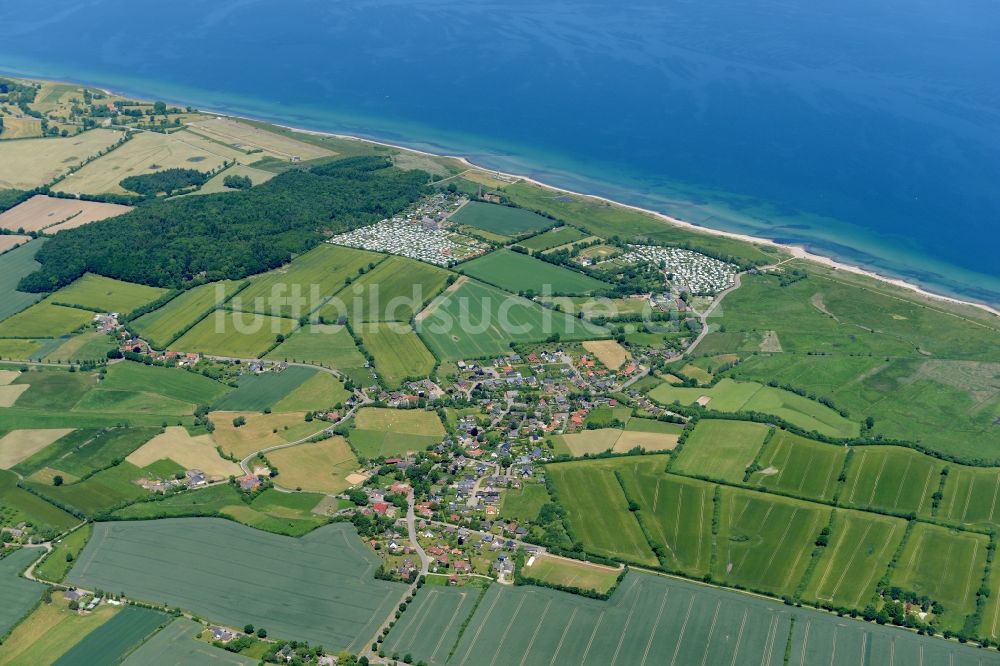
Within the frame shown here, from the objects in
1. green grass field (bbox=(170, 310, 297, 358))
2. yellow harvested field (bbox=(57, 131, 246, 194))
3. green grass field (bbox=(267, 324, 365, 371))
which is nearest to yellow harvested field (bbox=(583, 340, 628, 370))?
green grass field (bbox=(267, 324, 365, 371))

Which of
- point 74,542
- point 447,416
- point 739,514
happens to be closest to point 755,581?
point 739,514

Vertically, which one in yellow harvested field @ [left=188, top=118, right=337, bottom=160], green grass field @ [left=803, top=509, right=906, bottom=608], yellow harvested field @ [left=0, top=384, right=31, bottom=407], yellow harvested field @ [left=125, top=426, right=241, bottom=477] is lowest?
yellow harvested field @ [left=0, top=384, right=31, bottom=407]

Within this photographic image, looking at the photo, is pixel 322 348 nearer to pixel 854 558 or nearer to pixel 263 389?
pixel 263 389

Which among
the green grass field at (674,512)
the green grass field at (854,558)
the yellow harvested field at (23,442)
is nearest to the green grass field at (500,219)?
the green grass field at (674,512)

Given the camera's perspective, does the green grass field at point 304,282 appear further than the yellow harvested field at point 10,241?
No

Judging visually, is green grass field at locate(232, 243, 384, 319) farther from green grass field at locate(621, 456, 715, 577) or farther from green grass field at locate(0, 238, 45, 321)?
green grass field at locate(621, 456, 715, 577)

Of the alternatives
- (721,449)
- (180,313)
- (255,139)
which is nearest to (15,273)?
(180,313)

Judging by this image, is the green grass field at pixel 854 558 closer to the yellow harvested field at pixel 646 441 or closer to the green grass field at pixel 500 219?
the yellow harvested field at pixel 646 441
